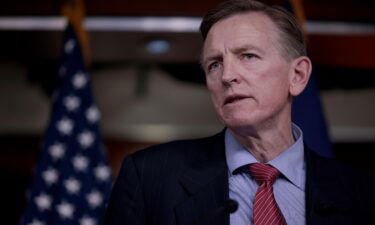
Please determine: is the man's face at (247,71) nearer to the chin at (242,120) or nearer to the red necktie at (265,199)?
the chin at (242,120)

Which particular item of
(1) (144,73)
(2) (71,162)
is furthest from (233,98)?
(1) (144,73)

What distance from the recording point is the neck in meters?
1.28

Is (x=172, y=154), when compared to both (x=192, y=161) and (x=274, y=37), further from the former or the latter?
(x=274, y=37)

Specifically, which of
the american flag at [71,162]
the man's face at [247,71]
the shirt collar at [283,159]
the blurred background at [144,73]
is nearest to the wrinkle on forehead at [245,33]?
the man's face at [247,71]

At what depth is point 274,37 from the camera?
1.35m

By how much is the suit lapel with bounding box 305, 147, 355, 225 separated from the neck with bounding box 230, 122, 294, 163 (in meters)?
0.10

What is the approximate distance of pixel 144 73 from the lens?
4785 millimetres

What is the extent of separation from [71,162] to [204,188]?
4.70ft

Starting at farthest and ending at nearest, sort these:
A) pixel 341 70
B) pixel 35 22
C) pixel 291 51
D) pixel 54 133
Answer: pixel 341 70 < pixel 35 22 < pixel 54 133 < pixel 291 51

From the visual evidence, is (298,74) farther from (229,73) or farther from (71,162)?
(71,162)

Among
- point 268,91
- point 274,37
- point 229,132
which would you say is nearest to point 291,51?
point 274,37

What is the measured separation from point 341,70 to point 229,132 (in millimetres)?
3502

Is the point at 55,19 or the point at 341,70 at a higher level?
the point at 55,19

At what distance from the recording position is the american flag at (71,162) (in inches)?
93.8
